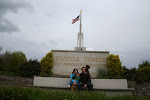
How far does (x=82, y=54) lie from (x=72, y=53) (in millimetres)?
840

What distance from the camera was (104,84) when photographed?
6855mm

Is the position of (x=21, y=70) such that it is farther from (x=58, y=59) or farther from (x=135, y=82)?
(x=135, y=82)

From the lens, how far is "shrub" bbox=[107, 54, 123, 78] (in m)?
9.15

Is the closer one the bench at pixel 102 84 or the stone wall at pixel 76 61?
the bench at pixel 102 84

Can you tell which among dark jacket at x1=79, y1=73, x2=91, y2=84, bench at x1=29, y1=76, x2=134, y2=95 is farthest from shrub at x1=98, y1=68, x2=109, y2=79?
dark jacket at x1=79, y1=73, x2=91, y2=84

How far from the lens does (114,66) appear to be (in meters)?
9.26

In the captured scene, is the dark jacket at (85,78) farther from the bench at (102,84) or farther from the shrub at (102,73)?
the shrub at (102,73)

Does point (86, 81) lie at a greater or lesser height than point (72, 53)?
lesser

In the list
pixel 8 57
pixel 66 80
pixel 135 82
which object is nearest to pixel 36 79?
pixel 66 80

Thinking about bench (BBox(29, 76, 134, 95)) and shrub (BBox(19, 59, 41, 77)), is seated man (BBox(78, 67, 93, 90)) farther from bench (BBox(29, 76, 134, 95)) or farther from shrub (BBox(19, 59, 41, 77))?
shrub (BBox(19, 59, 41, 77))

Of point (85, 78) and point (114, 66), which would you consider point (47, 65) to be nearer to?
point (85, 78)

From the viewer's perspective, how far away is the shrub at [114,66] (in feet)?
30.0

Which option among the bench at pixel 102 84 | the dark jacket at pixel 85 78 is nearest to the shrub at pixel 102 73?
the bench at pixel 102 84

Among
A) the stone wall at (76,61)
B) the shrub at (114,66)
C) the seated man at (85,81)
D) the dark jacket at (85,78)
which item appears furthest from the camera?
the stone wall at (76,61)
